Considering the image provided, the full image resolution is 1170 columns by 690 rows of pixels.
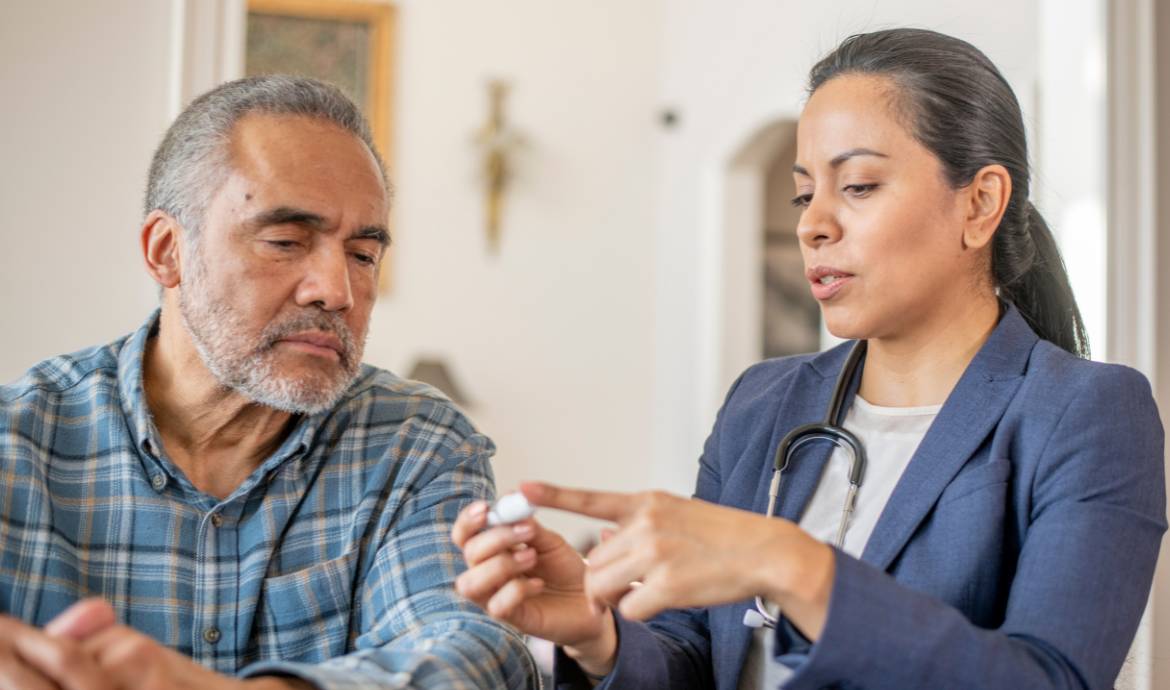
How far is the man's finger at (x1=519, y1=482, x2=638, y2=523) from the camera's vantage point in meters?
1.22

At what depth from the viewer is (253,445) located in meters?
1.81

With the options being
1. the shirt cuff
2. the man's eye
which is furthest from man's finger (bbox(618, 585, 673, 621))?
the man's eye

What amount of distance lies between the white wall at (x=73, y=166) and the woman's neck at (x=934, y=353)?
135cm

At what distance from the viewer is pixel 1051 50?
306 centimetres

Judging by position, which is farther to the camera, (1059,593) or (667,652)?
(667,652)

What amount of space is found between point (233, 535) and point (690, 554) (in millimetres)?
766

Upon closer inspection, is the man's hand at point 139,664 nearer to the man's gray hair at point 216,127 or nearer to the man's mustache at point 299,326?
the man's mustache at point 299,326

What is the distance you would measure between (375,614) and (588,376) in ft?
16.5

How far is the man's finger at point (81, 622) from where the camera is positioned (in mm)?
1193

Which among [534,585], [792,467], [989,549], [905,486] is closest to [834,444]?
[792,467]

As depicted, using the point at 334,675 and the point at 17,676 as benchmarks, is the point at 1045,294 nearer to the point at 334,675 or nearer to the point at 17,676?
the point at 334,675

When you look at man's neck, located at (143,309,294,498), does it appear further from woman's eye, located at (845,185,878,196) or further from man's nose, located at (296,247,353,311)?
woman's eye, located at (845,185,878,196)

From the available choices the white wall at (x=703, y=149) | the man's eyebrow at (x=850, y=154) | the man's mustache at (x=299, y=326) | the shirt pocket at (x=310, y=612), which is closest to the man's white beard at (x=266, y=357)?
the man's mustache at (x=299, y=326)

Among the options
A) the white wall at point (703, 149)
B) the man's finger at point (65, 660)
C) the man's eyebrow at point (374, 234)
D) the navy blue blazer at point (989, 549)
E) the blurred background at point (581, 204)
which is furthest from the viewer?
the blurred background at point (581, 204)
